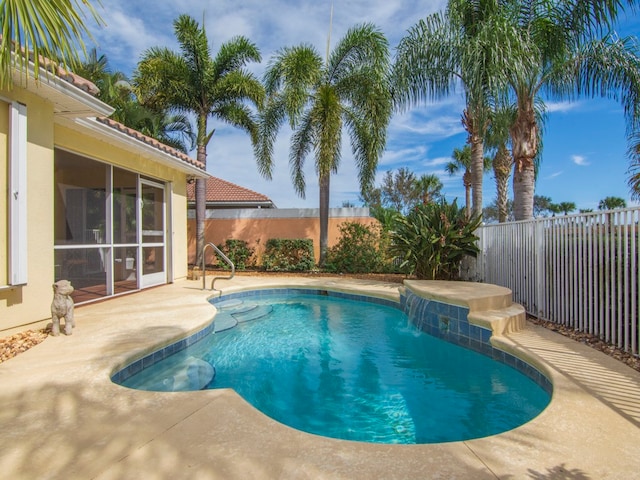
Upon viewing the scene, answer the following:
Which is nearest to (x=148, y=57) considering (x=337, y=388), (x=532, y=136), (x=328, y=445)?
(x=532, y=136)

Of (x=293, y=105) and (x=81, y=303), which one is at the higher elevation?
(x=293, y=105)

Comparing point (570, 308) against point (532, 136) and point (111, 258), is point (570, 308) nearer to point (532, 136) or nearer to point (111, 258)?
point (532, 136)

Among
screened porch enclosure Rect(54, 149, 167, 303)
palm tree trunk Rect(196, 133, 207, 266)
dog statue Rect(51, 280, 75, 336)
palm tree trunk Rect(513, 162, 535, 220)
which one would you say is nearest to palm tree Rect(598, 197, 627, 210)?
palm tree trunk Rect(513, 162, 535, 220)

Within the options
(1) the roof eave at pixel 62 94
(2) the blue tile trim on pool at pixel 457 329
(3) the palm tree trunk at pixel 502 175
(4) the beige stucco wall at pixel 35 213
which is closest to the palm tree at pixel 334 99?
(2) the blue tile trim on pool at pixel 457 329

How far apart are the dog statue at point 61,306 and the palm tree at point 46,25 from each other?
2879 millimetres

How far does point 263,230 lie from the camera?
1578 centimetres

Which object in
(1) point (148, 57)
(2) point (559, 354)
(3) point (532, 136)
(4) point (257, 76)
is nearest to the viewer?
(2) point (559, 354)

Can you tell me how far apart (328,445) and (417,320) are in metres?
5.30

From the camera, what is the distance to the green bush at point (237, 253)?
14625 millimetres

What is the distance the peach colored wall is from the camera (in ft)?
50.1

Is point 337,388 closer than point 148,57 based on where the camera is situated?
Yes

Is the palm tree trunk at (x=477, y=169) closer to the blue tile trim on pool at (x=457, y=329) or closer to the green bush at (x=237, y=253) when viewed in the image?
the blue tile trim on pool at (x=457, y=329)

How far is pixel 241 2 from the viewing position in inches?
426

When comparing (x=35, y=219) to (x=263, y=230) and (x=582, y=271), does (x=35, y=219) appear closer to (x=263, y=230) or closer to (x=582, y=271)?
(x=582, y=271)
